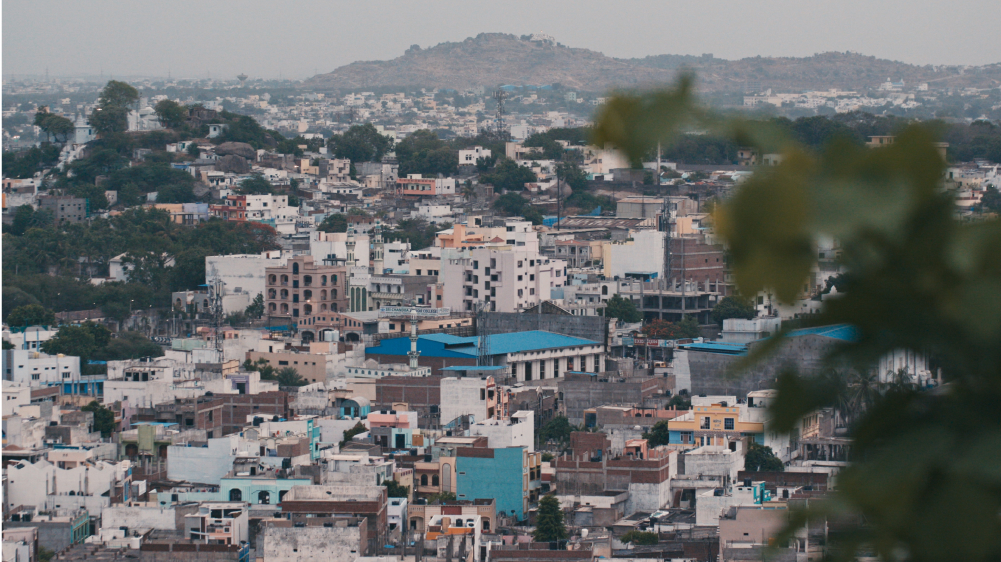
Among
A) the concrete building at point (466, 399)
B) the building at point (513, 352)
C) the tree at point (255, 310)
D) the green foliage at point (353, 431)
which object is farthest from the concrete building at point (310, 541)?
the tree at point (255, 310)

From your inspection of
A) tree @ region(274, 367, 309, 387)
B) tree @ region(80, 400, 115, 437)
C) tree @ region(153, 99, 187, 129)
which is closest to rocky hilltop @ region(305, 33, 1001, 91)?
tree @ region(153, 99, 187, 129)

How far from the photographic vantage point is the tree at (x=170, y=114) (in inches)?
992

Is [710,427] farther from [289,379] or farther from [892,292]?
[892,292]

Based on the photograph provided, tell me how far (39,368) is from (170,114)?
14649 mm

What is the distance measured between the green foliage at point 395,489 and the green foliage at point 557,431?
202 cm

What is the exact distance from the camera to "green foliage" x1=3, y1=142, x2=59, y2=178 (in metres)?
23.8

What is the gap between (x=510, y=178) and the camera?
934 inches

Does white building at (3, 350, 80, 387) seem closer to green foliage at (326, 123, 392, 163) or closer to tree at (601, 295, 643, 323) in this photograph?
tree at (601, 295, 643, 323)

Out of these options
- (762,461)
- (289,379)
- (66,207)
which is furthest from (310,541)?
(66,207)

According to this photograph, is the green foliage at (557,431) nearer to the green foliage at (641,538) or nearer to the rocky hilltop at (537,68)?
the green foliage at (641,538)

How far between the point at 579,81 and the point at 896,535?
200ft

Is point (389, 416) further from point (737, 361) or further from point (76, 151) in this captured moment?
point (76, 151)

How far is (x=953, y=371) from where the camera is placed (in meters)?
0.36

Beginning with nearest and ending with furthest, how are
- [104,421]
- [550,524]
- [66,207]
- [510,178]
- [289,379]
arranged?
1. [550,524]
2. [104,421]
3. [289,379]
4. [66,207]
5. [510,178]
